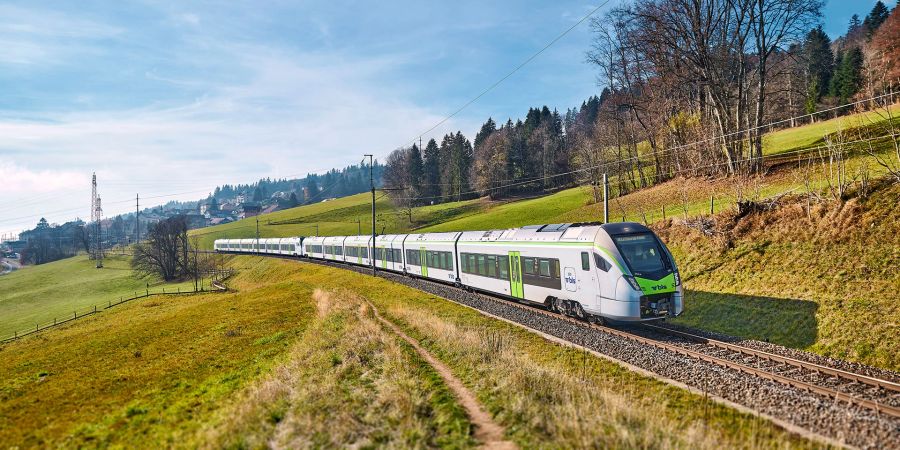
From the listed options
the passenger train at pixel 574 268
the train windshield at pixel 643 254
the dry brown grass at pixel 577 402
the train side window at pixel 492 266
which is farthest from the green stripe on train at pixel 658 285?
the train side window at pixel 492 266

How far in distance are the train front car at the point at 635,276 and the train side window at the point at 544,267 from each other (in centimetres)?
329

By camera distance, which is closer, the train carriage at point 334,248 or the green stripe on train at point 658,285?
the green stripe on train at point 658,285

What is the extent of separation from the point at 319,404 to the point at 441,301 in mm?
15538

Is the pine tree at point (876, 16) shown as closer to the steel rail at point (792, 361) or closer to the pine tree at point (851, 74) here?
the pine tree at point (851, 74)

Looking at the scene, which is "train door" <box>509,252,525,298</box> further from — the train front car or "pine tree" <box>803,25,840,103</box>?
"pine tree" <box>803,25,840,103</box>

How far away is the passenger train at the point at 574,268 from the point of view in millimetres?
15320

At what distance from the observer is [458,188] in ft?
329

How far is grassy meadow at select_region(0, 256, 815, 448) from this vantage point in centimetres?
793

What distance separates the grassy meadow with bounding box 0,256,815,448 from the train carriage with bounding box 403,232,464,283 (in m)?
8.06

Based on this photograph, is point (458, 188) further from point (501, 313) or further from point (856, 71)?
point (501, 313)

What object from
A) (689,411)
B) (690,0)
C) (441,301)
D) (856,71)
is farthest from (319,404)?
(856,71)

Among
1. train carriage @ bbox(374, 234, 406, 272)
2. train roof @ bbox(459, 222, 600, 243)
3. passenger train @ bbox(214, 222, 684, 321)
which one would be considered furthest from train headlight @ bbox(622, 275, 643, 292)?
train carriage @ bbox(374, 234, 406, 272)

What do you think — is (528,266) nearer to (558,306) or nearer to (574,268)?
(558,306)

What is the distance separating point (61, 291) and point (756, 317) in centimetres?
8491
